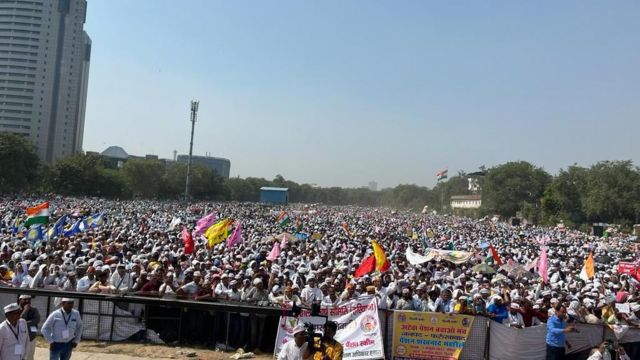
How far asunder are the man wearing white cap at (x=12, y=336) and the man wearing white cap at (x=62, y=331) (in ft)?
3.03

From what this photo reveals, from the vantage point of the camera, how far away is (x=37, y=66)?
129500 millimetres

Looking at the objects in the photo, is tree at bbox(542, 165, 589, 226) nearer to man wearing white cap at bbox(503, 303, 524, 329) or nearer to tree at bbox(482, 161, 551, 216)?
tree at bbox(482, 161, 551, 216)

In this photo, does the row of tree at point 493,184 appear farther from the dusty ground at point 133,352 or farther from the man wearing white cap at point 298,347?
the man wearing white cap at point 298,347

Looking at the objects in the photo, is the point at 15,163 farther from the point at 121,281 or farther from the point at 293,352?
the point at 293,352

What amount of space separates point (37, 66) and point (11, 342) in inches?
5578

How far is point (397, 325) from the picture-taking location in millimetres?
9219

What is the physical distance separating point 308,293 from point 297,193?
175m

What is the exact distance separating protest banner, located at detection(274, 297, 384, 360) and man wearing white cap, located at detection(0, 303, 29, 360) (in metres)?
4.01

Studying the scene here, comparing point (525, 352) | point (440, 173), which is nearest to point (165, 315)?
point (525, 352)

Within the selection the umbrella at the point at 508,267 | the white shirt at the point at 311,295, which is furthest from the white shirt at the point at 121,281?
the umbrella at the point at 508,267

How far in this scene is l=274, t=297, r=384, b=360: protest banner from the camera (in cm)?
884

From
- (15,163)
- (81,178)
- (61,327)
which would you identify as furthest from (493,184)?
(61,327)

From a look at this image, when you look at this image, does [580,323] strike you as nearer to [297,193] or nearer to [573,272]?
[573,272]

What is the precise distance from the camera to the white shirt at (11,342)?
6.09m
